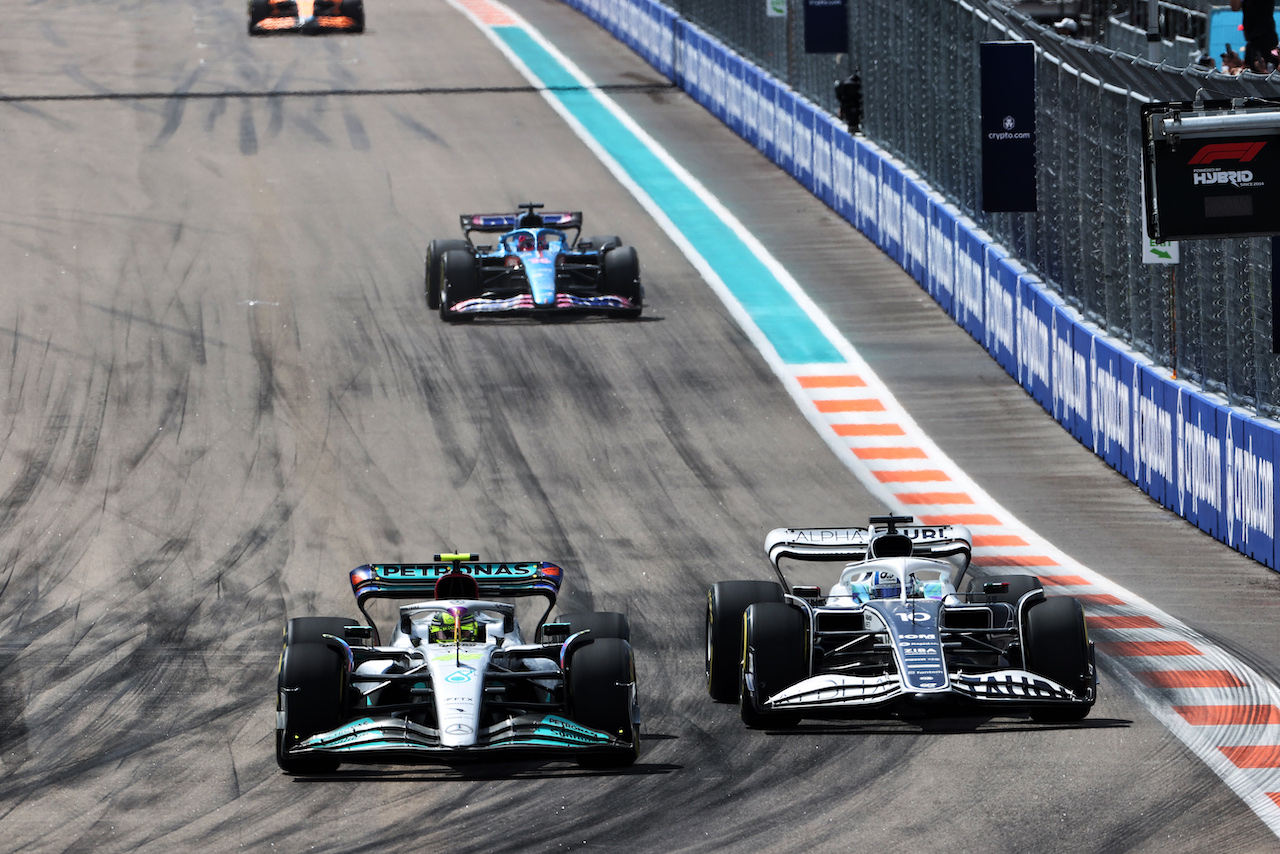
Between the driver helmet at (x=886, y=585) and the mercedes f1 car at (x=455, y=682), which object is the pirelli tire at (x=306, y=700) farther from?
the driver helmet at (x=886, y=585)

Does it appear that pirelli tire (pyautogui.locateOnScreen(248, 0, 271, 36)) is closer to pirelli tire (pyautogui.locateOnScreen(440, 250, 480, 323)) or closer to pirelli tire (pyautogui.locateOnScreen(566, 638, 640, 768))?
pirelli tire (pyautogui.locateOnScreen(440, 250, 480, 323))

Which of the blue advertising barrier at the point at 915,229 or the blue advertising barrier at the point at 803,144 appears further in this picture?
the blue advertising barrier at the point at 803,144

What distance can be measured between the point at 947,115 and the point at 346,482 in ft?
33.8

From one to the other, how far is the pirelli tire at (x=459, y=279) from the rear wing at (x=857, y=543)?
1085 cm

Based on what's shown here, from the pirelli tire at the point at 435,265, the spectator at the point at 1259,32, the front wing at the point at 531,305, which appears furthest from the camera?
the pirelli tire at the point at 435,265

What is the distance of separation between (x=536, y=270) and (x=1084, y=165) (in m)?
6.37

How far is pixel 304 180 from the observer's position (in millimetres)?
31281

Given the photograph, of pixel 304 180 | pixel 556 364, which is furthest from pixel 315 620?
pixel 304 180

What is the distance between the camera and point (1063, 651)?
11.7 m

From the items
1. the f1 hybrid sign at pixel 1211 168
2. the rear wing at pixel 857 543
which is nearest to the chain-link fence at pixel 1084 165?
the f1 hybrid sign at pixel 1211 168

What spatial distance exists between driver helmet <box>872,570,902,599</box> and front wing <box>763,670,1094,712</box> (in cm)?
68

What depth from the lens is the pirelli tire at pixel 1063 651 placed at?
38.3ft

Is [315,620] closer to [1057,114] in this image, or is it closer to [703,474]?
[703,474]

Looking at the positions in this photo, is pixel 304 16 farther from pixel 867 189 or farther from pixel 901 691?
pixel 901 691
